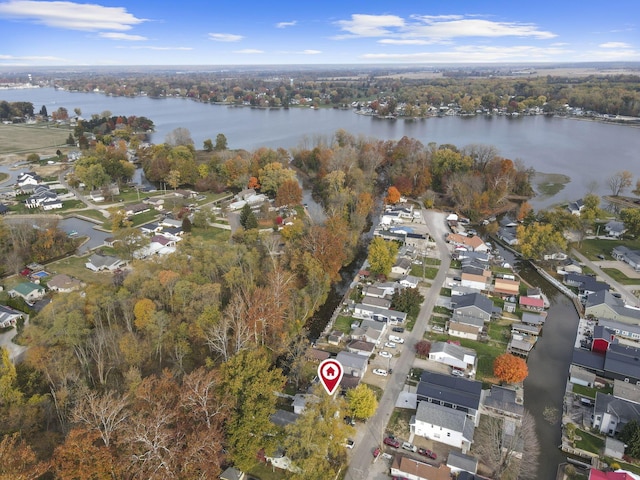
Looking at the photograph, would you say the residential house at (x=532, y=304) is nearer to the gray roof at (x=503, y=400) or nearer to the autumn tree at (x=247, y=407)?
the gray roof at (x=503, y=400)

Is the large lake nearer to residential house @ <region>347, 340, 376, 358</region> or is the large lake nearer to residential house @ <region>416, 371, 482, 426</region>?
residential house @ <region>347, 340, 376, 358</region>

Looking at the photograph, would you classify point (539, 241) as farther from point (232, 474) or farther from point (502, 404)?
point (232, 474)

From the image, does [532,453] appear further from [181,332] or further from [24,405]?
[24,405]

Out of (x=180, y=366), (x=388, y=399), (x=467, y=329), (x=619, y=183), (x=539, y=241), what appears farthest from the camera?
(x=619, y=183)

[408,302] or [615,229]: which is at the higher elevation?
[615,229]

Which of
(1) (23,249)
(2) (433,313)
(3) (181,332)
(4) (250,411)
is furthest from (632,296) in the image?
(1) (23,249)

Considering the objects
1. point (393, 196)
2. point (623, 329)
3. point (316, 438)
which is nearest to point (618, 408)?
point (623, 329)
